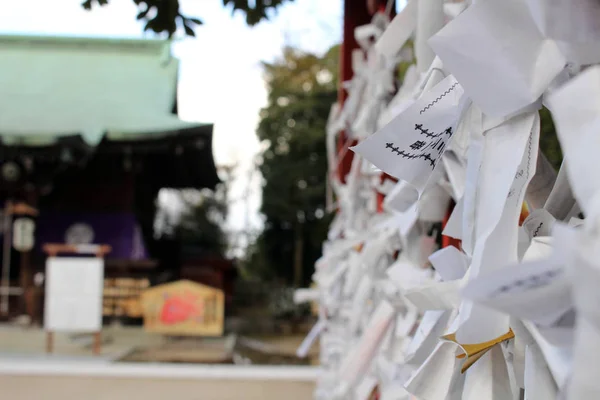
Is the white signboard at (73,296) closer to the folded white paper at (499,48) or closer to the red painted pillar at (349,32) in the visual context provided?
the red painted pillar at (349,32)

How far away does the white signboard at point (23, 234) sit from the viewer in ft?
24.1

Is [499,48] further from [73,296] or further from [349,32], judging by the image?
[73,296]

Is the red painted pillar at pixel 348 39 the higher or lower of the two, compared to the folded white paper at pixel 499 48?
higher

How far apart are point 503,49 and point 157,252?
341 inches

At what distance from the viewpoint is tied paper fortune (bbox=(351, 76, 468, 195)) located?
35cm

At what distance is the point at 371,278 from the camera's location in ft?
3.84

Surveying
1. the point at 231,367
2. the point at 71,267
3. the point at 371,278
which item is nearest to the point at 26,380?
the point at 71,267

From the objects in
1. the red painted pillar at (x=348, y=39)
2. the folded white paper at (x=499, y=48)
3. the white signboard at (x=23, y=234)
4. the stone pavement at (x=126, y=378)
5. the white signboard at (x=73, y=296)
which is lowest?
the stone pavement at (x=126, y=378)

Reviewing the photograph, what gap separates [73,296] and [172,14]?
3732 mm

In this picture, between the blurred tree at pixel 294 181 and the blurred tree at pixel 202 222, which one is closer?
the blurred tree at pixel 294 181

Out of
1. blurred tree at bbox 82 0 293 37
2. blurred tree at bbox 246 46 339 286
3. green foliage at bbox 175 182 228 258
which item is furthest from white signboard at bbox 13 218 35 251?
blurred tree at bbox 82 0 293 37

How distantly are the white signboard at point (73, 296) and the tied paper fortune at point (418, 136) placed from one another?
5.01 meters

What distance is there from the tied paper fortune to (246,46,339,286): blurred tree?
8189mm

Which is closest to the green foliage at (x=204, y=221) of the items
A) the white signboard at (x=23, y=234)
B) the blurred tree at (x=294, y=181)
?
the blurred tree at (x=294, y=181)
